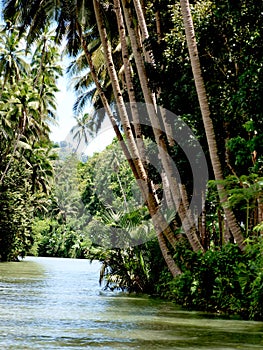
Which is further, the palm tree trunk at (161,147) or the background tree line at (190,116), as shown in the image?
the palm tree trunk at (161,147)

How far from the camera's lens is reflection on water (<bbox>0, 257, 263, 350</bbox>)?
10570mm

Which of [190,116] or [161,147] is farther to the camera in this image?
[190,116]

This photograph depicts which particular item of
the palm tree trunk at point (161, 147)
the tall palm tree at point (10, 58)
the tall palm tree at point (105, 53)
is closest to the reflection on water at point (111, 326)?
the palm tree trunk at point (161, 147)

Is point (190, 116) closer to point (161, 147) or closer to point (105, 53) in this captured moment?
point (161, 147)

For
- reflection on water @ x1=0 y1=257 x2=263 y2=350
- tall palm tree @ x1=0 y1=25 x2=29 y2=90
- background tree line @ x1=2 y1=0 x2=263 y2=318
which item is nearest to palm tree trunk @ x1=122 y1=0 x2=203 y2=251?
background tree line @ x1=2 y1=0 x2=263 y2=318

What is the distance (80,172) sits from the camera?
73188 mm

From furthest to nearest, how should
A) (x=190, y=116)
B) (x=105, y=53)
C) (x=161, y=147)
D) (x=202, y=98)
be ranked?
(x=105, y=53)
(x=190, y=116)
(x=161, y=147)
(x=202, y=98)

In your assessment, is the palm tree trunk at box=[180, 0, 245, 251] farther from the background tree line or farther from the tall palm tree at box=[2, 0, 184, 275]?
the tall palm tree at box=[2, 0, 184, 275]

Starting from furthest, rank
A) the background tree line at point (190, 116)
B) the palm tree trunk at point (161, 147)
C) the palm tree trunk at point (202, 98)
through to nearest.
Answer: the palm tree trunk at point (161, 147), the palm tree trunk at point (202, 98), the background tree line at point (190, 116)

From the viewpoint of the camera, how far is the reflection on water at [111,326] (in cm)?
1057

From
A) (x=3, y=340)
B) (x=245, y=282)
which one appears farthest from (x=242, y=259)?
(x=3, y=340)

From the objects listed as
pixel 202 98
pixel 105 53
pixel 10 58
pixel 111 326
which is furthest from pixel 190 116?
pixel 10 58

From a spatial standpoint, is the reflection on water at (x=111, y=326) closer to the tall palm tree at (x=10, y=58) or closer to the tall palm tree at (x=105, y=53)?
the tall palm tree at (x=105, y=53)

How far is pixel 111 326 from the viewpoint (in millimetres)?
13039
